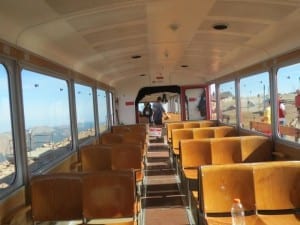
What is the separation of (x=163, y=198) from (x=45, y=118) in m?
2.20

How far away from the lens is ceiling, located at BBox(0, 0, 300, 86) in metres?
3.38

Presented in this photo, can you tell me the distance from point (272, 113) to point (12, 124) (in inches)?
156

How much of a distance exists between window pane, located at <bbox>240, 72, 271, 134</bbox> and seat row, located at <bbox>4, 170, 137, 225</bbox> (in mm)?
3592

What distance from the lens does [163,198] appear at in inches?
226

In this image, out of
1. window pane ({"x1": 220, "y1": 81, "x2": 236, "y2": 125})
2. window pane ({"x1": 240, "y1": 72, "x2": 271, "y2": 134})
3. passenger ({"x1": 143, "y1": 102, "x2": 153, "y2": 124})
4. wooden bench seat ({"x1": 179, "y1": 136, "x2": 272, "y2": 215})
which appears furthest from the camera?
passenger ({"x1": 143, "y1": 102, "x2": 153, "y2": 124})

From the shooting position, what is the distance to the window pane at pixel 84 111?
21.5ft

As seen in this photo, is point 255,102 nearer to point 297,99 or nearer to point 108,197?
point 297,99

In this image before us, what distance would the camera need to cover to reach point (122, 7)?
3.62m

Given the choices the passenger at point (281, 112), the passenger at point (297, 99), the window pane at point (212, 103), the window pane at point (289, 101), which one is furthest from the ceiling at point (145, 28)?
the window pane at point (212, 103)

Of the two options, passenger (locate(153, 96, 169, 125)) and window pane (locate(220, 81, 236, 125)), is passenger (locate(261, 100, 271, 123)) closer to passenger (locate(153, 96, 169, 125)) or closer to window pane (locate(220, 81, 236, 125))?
window pane (locate(220, 81, 236, 125))

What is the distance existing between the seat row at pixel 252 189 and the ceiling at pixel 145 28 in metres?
1.60

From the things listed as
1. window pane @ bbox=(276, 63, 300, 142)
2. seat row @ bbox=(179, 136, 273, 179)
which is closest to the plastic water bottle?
seat row @ bbox=(179, 136, 273, 179)

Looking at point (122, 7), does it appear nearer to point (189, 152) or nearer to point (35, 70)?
point (35, 70)

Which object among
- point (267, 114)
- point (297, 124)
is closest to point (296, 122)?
point (297, 124)
